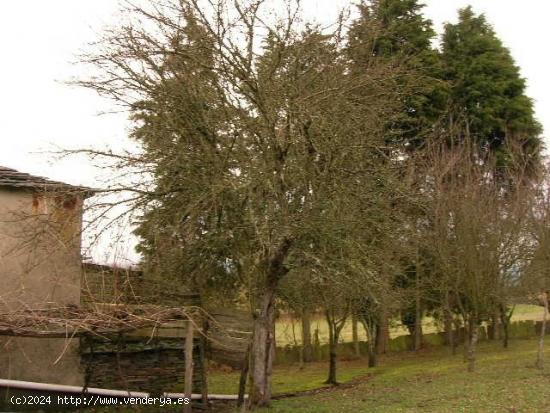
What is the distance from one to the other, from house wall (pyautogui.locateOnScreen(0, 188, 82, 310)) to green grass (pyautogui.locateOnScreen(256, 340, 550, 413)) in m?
5.24

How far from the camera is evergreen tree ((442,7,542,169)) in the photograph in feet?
89.7

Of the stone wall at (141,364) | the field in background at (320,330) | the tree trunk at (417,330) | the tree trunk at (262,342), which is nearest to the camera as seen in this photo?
the tree trunk at (262,342)

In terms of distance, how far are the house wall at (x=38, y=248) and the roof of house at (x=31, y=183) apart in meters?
0.19

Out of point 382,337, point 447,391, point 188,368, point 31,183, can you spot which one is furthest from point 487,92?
point 188,368

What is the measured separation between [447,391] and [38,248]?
9.78m

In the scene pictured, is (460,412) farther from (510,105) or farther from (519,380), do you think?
(510,105)

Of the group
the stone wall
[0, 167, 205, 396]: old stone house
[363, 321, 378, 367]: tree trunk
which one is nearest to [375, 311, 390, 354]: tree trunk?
[363, 321, 378, 367]: tree trunk

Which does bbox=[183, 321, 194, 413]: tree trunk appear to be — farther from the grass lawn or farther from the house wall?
the house wall

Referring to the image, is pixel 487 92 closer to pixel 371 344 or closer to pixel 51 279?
pixel 371 344

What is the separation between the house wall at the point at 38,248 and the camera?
12.1 m

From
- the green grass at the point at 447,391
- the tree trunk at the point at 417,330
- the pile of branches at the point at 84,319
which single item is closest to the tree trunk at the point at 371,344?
the green grass at the point at 447,391

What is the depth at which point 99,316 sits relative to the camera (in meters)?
10.5

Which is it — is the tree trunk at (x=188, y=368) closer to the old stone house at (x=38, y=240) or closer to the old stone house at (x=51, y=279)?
the old stone house at (x=51, y=279)

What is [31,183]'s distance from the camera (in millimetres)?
13016
